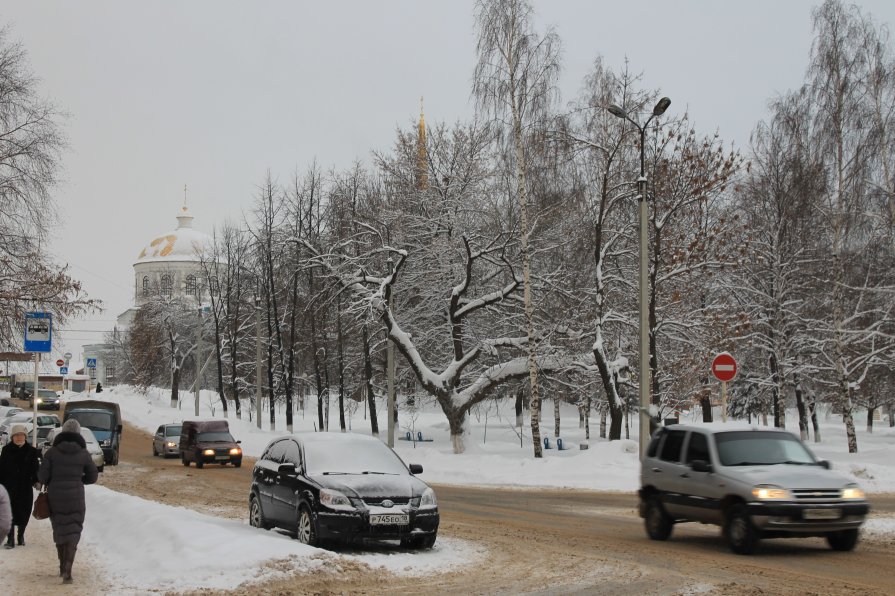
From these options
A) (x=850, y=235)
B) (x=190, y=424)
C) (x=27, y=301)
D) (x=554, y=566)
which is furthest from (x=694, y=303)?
(x=554, y=566)

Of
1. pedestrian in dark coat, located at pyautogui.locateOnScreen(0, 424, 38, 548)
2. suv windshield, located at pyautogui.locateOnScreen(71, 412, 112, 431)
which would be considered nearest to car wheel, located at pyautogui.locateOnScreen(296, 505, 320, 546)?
pedestrian in dark coat, located at pyautogui.locateOnScreen(0, 424, 38, 548)

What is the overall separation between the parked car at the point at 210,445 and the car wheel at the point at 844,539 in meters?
27.0

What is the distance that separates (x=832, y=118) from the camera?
125 ft

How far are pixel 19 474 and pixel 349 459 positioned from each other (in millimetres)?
4382

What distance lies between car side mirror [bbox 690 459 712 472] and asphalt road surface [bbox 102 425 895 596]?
1029 mm

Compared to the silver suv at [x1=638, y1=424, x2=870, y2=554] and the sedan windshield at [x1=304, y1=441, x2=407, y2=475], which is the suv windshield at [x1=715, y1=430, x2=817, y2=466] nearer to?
the silver suv at [x1=638, y1=424, x2=870, y2=554]

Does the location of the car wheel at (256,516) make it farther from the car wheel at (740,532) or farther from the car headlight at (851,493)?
the car headlight at (851,493)

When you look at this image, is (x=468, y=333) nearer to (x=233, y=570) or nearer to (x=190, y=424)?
(x=190, y=424)

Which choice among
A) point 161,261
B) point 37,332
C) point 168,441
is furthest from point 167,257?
point 37,332

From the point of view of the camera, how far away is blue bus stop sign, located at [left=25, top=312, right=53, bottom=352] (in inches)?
850

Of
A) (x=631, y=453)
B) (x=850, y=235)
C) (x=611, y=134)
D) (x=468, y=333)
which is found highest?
(x=611, y=134)

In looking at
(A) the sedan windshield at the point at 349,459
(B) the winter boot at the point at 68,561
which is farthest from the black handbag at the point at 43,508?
(A) the sedan windshield at the point at 349,459

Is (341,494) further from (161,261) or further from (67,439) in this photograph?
(161,261)

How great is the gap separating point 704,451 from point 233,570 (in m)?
6.68
